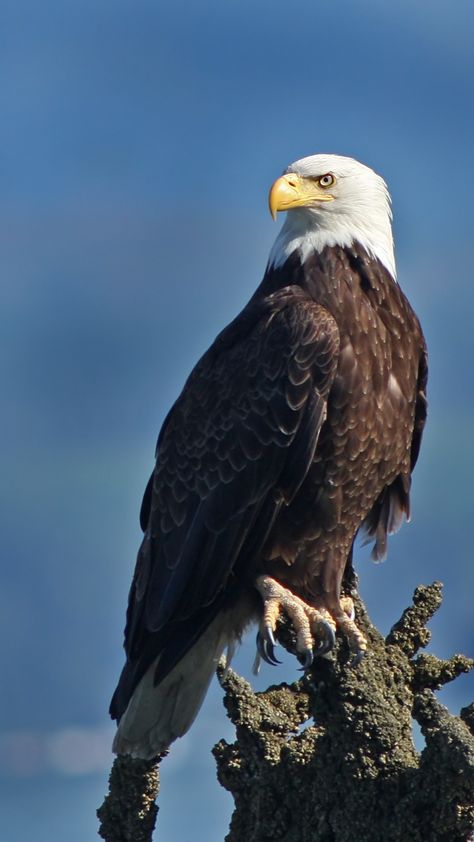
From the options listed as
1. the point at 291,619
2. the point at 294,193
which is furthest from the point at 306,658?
the point at 294,193

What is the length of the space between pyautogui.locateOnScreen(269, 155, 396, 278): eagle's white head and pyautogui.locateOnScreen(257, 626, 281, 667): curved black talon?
1890 mm

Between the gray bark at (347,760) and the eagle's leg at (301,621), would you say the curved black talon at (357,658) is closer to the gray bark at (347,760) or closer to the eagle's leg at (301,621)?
the gray bark at (347,760)

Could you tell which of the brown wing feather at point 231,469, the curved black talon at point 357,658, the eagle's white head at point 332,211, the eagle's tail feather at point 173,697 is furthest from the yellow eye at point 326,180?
the curved black talon at point 357,658

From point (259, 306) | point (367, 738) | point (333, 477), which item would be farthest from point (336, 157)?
point (367, 738)

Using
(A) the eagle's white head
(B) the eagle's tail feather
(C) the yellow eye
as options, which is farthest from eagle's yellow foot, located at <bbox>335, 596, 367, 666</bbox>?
(C) the yellow eye

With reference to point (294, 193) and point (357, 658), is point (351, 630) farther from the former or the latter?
point (294, 193)

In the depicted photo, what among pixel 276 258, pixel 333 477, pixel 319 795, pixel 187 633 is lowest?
pixel 319 795

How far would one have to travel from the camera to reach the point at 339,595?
255 inches

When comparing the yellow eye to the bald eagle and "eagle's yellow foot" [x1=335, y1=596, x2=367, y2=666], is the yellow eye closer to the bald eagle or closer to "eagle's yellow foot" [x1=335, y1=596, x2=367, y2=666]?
the bald eagle

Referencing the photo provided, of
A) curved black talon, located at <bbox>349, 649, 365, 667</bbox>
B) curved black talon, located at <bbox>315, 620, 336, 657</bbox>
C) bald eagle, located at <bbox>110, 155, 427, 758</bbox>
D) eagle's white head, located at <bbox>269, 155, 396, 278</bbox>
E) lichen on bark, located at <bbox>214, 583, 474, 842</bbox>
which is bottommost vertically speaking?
lichen on bark, located at <bbox>214, 583, 474, 842</bbox>

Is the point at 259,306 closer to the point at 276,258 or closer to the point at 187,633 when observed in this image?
the point at 276,258

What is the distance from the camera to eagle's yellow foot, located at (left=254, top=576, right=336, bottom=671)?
603 cm

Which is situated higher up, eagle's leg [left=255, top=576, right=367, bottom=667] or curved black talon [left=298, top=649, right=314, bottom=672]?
eagle's leg [left=255, top=576, right=367, bottom=667]

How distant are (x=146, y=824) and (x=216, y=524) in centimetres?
154
